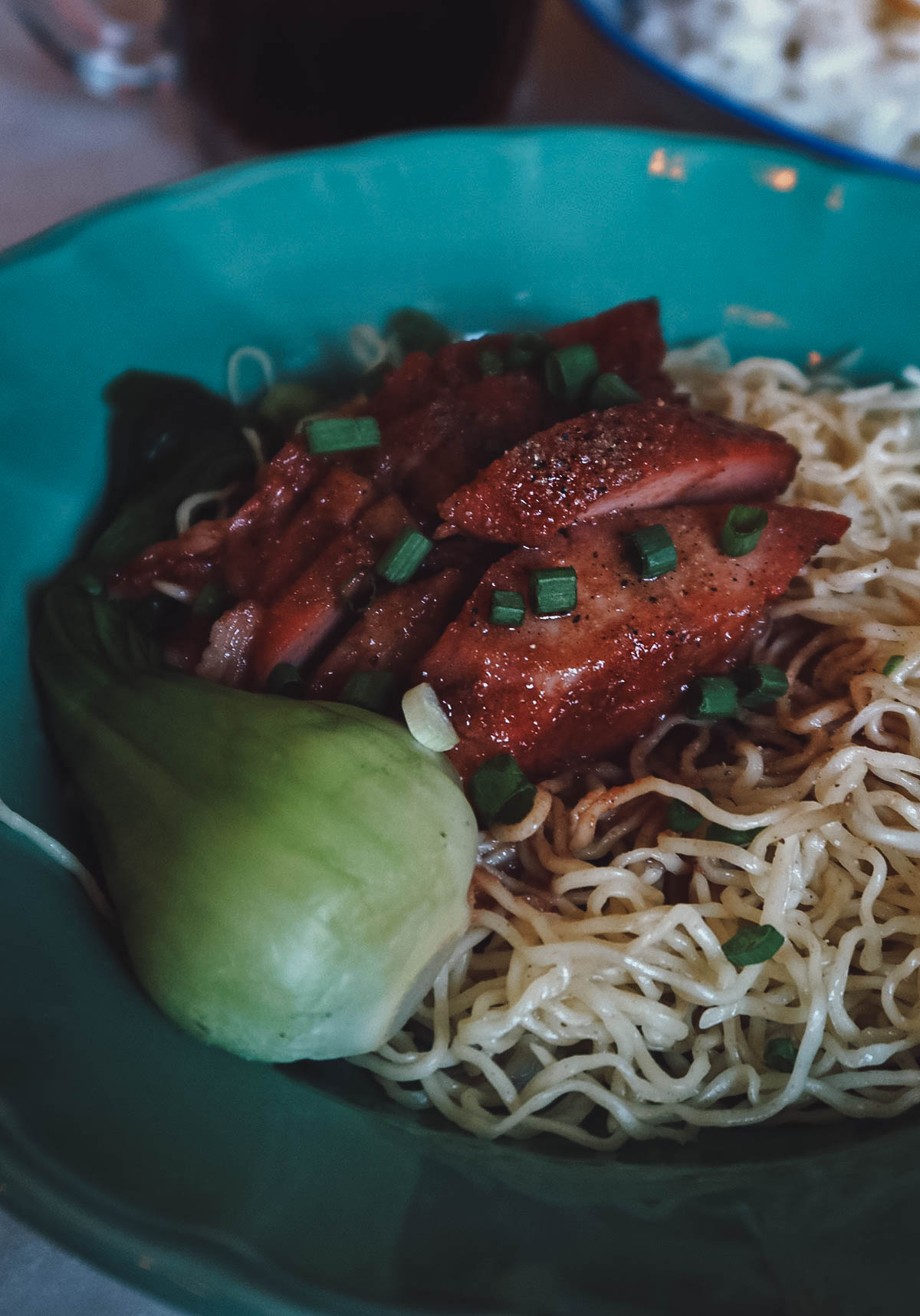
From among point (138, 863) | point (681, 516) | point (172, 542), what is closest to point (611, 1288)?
point (138, 863)

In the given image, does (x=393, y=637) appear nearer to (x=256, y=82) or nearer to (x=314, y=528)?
(x=314, y=528)

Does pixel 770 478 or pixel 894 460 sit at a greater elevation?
pixel 770 478

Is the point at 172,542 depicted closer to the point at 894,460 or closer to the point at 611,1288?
the point at 611,1288

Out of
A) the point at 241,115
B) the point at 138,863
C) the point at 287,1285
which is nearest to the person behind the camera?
the point at 287,1285

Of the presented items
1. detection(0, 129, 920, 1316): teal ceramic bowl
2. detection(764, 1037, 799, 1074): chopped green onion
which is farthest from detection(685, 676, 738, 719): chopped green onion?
detection(0, 129, 920, 1316): teal ceramic bowl

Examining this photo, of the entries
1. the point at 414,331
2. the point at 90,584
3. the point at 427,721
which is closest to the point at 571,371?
the point at 414,331

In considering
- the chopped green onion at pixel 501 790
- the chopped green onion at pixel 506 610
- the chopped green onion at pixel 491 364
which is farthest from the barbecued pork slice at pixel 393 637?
the chopped green onion at pixel 491 364
